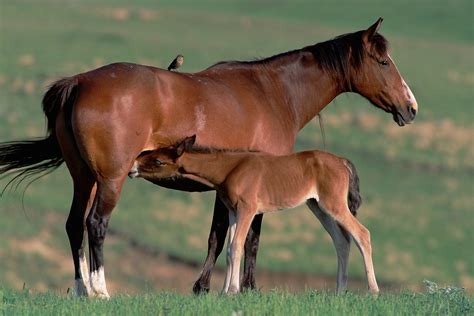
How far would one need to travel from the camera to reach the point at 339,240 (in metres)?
12.2

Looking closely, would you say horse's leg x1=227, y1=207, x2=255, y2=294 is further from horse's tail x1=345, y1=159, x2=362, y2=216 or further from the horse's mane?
horse's tail x1=345, y1=159, x2=362, y2=216

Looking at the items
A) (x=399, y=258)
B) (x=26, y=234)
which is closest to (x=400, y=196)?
(x=399, y=258)

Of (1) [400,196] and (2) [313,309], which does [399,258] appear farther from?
(2) [313,309]

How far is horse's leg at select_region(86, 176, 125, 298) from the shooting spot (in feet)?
37.1

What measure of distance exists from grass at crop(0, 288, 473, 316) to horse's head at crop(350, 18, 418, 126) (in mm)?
3116

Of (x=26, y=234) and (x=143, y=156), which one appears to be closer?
(x=143, y=156)

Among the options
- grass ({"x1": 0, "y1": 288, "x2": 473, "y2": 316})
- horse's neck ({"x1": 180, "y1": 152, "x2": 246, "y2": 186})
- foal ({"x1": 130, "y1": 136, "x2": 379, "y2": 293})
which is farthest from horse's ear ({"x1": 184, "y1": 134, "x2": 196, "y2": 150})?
grass ({"x1": 0, "y1": 288, "x2": 473, "y2": 316})

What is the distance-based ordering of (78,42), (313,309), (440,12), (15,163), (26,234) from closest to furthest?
1. (313,309)
2. (15,163)
3. (26,234)
4. (78,42)
5. (440,12)

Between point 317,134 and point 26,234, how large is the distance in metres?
15.8

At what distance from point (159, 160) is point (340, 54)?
2.85 m

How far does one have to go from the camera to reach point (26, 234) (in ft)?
105

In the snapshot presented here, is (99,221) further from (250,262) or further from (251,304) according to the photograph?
(251,304)

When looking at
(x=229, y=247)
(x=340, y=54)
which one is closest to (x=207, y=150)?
(x=229, y=247)

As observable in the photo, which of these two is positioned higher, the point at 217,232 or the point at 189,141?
the point at 189,141
